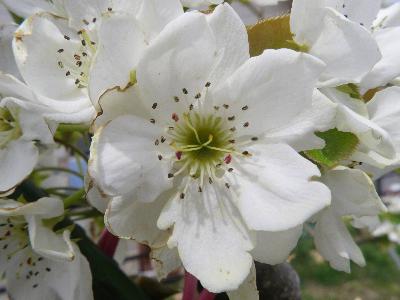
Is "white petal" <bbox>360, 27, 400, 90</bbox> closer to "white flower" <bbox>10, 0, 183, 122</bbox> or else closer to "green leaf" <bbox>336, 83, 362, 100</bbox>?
"green leaf" <bbox>336, 83, 362, 100</bbox>

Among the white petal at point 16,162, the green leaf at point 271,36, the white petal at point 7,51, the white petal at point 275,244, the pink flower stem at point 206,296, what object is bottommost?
the pink flower stem at point 206,296

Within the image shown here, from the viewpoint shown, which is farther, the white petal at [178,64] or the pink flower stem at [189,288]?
the pink flower stem at [189,288]

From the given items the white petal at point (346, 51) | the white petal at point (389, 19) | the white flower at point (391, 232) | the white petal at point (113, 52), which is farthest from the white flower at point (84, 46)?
the white flower at point (391, 232)

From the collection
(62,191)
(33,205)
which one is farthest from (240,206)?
(62,191)

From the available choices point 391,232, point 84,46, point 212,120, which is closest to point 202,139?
point 212,120

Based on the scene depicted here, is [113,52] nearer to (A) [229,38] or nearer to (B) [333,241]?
(A) [229,38]

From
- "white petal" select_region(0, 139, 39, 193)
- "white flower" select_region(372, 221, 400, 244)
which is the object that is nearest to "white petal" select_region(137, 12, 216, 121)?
"white petal" select_region(0, 139, 39, 193)

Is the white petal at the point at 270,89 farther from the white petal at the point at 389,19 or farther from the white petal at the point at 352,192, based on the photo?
the white petal at the point at 389,19
